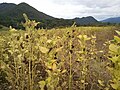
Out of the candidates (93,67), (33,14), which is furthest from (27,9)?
(93,67)

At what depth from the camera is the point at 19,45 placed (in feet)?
13.9

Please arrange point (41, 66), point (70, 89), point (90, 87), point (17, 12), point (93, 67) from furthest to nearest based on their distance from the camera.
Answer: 1. point (17, 12)
2. point (93, 67)
3. point (41, 66)
4. point (90, 87)
5. point (70, 89)

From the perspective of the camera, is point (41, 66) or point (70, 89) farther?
point (41, 66)

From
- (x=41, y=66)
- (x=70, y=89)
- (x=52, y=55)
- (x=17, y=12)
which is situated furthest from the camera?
(x=17, y=12)

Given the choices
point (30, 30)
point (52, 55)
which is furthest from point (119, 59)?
point (30, 30)

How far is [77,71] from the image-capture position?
17.2ft

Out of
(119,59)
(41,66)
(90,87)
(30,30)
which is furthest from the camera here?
(41,66)

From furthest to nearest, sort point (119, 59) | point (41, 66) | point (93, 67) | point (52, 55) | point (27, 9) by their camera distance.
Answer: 1. point (27, 9)
2. point (93, 67)
3. point (41, 66)
4. point (52, 55)
5. point (119, 59)

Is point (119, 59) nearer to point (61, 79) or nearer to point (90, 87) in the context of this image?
point (61, 79)

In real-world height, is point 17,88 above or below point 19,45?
below

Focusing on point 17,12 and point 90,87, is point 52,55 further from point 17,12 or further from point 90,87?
point 17,12

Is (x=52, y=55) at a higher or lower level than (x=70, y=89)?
higher

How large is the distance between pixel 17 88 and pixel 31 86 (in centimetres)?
35

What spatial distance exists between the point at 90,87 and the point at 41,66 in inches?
39.2
